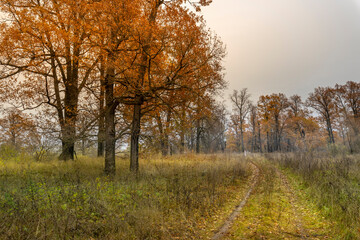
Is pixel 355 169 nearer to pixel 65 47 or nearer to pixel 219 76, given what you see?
pixel 219 76

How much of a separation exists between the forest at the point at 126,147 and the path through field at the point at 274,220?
0.14ft

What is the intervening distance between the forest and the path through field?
0.14 ft

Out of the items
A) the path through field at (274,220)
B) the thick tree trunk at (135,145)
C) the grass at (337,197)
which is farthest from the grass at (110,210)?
the grass at (337,197)

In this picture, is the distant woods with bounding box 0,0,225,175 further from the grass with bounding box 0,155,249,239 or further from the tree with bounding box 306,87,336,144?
the tree with bounding box 306,87,336,144

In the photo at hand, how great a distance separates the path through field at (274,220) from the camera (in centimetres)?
543

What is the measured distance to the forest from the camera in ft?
17.8

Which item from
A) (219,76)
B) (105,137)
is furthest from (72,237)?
(219,76)

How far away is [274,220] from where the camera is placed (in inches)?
253

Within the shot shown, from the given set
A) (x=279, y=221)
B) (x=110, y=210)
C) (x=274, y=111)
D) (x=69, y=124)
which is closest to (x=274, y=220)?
(x=279, y=221)

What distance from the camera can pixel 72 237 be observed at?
4.40 metres

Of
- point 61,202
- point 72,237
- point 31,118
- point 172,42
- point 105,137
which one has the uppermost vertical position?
point 172,42

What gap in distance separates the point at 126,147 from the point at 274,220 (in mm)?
11877

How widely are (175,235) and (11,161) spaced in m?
10.2

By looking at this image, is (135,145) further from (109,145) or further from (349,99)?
(349,99)
